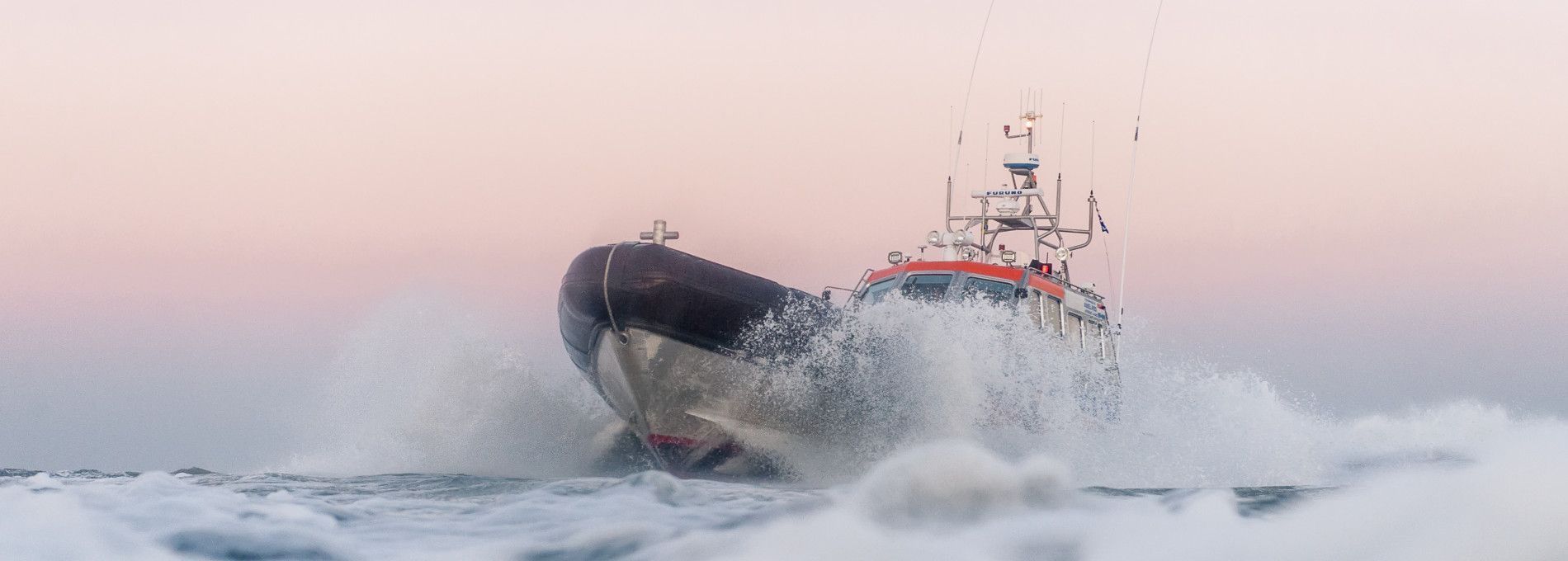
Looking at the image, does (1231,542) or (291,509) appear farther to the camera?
(291,509)

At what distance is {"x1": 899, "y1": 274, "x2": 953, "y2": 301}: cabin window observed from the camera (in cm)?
1295

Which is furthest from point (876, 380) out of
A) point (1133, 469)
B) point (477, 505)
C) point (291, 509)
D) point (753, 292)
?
point (291, 509)

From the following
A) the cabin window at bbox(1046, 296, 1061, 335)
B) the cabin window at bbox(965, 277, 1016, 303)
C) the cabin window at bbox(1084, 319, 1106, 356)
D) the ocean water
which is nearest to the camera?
the ocean water

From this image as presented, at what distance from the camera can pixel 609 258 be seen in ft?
39.5

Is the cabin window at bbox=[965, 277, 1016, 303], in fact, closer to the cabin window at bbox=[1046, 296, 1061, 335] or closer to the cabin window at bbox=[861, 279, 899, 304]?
the cabin window at bbox=[1046, 296, 1061, 335]

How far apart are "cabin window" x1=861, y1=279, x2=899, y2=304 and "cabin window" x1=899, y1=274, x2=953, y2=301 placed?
236mm

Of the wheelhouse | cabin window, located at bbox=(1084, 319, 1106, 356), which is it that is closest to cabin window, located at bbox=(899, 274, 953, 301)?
the wheelhouse

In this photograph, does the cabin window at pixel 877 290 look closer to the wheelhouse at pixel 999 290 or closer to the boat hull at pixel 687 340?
the wheelhouse at pixel 999 290

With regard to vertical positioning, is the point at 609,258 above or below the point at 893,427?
above

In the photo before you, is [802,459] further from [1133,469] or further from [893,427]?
[1133,469]

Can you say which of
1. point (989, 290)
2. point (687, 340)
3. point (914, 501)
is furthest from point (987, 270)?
point (914, 501)

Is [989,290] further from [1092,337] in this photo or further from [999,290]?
[1092,337]

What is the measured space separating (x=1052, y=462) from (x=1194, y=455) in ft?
16.8

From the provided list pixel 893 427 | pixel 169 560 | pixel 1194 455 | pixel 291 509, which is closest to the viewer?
pixel 169 560
